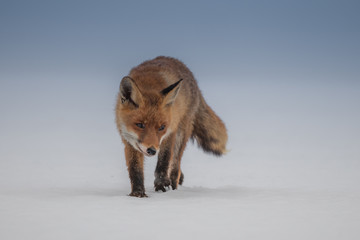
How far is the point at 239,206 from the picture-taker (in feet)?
19.2

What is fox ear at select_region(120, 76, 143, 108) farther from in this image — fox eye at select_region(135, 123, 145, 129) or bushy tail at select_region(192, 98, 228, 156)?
bushy tail at select_region(192, 98, 228, 156)

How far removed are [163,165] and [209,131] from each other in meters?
1.79

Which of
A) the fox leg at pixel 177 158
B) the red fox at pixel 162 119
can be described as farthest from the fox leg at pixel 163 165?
the fox leg at pixel 177 158

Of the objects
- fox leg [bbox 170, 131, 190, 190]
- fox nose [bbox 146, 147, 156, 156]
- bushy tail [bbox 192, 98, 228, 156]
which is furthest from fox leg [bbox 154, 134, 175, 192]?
bushy tail [bbox 192, 98, 228, 156]

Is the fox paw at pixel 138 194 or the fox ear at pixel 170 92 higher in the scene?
the fox ear at pixel 170 92

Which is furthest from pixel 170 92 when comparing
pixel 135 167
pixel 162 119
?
pixel 135 167

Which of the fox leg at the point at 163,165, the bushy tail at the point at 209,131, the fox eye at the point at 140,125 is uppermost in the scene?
the bushy tail at the point at 209,131

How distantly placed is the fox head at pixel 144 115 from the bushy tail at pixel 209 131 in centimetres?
229

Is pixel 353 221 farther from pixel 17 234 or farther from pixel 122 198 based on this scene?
pixel 17 234

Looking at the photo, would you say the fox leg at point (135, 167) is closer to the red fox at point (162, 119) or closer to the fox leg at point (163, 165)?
the red fox at point (162, 119)

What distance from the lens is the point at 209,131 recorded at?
8.70 m

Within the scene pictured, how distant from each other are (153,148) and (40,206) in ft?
5.49

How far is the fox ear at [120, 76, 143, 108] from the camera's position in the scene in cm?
595

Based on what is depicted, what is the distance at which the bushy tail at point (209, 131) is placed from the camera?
8.64 m
